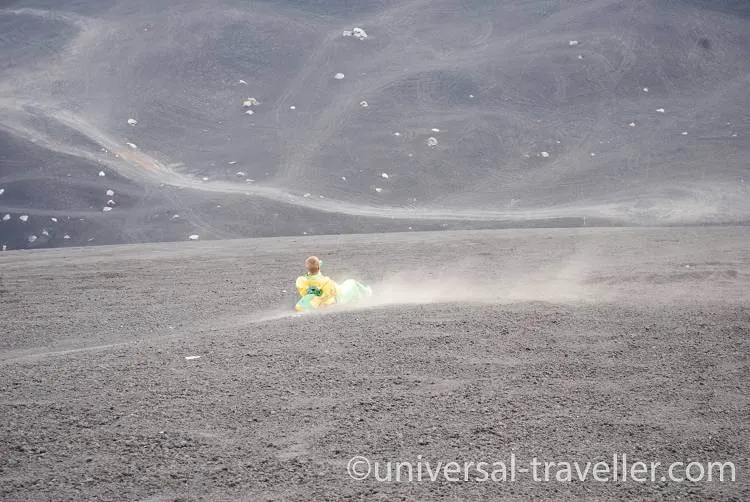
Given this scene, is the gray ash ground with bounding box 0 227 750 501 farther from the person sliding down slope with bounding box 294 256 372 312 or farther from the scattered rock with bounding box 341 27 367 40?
the scattered rock with bounding box 341 27 367 40

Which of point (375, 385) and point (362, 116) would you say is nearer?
point (375, 385)

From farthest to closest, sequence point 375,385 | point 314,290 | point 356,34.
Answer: point 356,34 < point 314,290 < point 375,385

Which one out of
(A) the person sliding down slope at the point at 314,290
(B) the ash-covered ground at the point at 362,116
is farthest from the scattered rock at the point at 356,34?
(A) the person sliding down slope at the point at 314,290

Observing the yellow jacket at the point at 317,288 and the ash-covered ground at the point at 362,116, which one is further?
the ash-covered ground at the point at 362,116

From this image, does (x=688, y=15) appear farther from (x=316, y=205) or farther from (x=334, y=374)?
(x=334, y=374)

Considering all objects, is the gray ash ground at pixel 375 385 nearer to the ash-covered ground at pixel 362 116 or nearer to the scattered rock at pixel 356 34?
the ash-covered ground at pixel 362 116

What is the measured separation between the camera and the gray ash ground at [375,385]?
6562 mm

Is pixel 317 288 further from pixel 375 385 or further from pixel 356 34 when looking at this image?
pixel 356 34

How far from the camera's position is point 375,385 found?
8.48m

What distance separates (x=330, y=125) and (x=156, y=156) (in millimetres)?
6895

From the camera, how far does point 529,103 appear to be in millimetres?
31109

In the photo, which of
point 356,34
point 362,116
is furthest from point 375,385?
point 356,34

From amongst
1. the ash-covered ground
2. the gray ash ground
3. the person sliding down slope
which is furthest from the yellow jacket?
the ash-covered ground

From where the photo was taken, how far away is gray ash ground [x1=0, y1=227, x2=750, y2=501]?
656 cm
